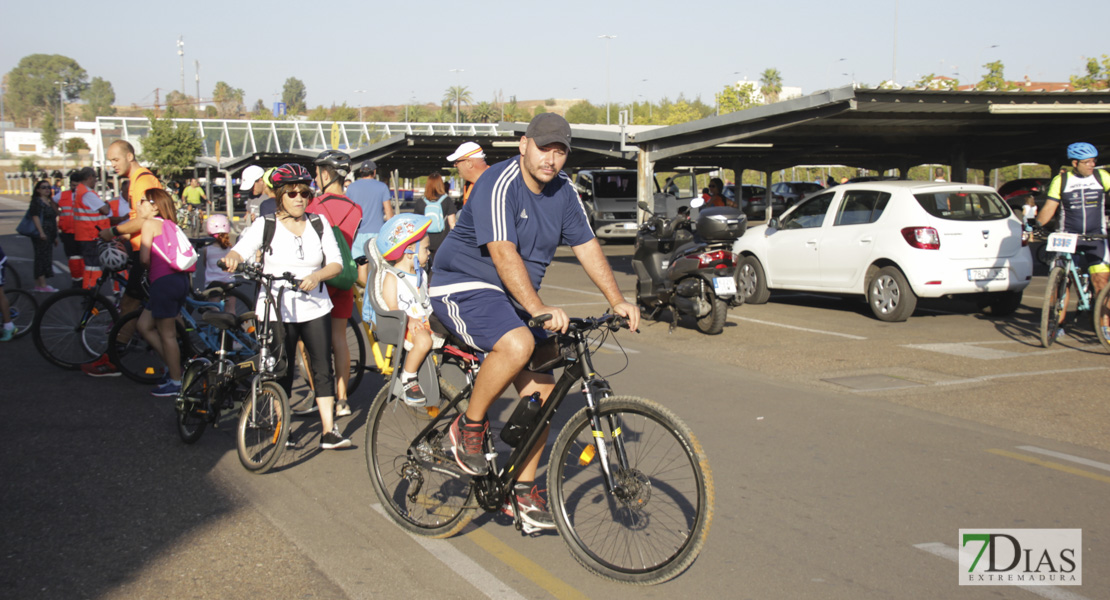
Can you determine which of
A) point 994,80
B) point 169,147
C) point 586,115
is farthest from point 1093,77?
point 586,115

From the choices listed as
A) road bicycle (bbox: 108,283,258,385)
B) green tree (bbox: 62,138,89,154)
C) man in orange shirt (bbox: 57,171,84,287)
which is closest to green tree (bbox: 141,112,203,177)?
man in orange shirt (bbox: 57,171,84,287)

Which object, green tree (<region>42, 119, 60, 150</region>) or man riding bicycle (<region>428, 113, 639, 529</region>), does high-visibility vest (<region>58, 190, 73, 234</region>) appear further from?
green tree (<region>42, 119, 60, 150</region>)

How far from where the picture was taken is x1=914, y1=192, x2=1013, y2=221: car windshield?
1083 cm

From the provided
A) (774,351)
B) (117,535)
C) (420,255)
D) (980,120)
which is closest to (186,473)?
(117,535)

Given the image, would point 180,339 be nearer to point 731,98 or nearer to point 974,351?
point 974,351

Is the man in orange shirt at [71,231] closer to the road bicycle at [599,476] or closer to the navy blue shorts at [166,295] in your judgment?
the navy blue shorts at [166,295]

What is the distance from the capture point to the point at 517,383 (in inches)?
163

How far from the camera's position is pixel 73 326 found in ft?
28.0

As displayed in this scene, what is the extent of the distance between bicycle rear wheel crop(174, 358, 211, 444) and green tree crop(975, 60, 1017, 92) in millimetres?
41534

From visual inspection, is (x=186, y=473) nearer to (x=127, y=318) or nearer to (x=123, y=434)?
(x=123, y=434)

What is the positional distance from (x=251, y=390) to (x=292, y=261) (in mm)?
869

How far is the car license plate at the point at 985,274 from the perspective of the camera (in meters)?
10.7

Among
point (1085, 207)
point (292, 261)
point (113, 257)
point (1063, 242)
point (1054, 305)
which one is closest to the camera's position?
point (292, 261)

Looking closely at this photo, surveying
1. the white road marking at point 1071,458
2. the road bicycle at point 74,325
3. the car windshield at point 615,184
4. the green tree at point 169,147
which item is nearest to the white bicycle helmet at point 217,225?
the road bicycle at point 74,325
